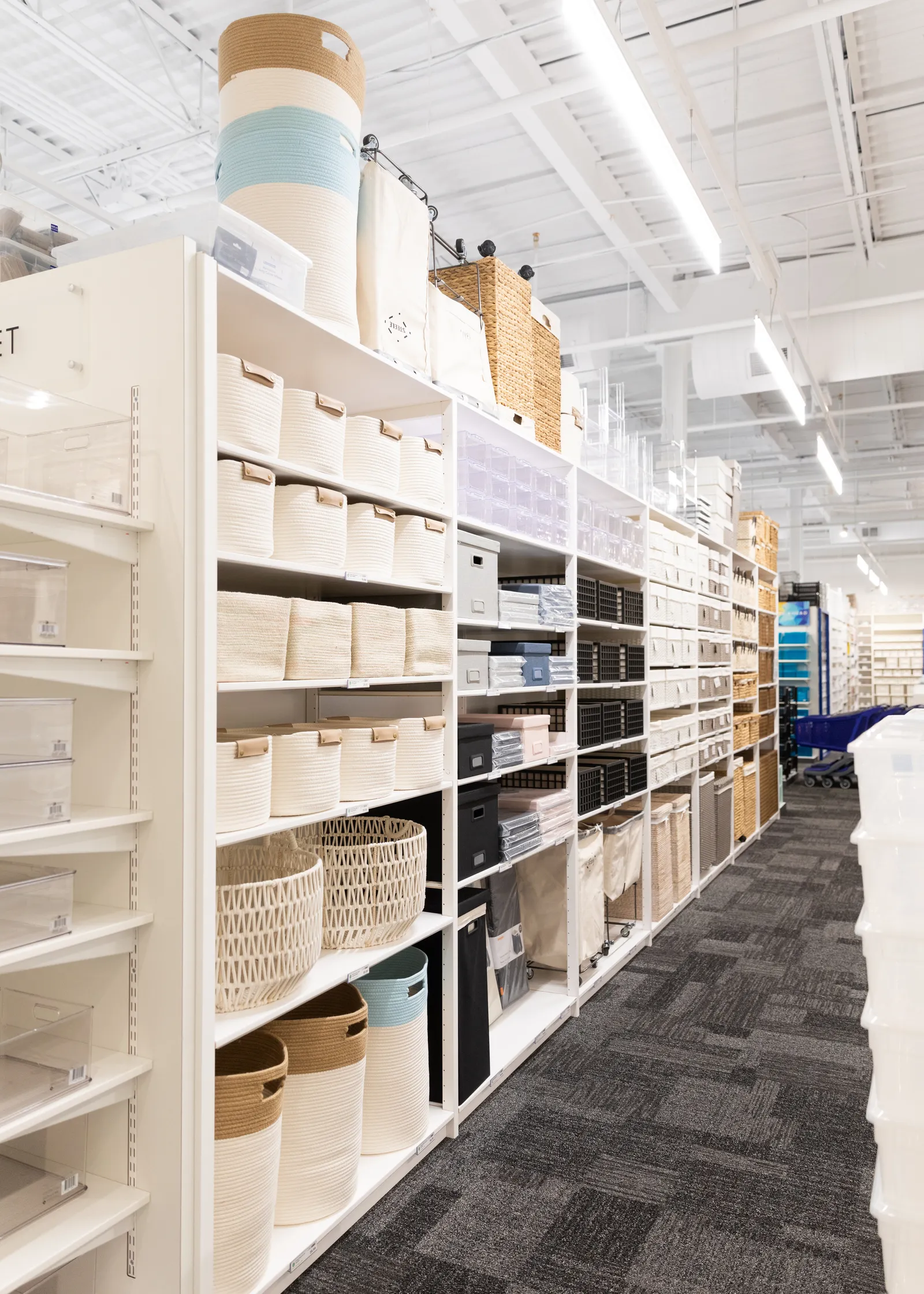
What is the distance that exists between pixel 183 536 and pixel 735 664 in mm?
6166

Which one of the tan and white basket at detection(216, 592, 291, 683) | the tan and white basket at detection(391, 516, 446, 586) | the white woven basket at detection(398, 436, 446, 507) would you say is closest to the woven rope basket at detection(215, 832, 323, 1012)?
the tan and white basket at detection(216, 592, 291, 683)

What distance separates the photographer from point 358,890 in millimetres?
2473

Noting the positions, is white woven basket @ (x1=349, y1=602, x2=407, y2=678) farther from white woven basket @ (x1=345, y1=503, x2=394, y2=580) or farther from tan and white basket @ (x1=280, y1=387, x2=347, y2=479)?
tan and white basket @ (x1=280, y1=387, x2=347, y2=479)

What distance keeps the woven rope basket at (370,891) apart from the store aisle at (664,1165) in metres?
0.68

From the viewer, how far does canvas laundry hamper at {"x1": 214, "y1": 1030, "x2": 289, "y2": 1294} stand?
1895 millimetres

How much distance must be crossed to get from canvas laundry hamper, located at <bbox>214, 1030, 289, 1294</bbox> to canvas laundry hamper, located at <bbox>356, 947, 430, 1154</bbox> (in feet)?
1.58

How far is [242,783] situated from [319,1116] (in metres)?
0.85

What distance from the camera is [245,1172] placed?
6.32 ft

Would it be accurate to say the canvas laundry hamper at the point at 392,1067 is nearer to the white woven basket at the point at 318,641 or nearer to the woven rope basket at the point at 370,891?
the woven rope basket at the point at 370,891

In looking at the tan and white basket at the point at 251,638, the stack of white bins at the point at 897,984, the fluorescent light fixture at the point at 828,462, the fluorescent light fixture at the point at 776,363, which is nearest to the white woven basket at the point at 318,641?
the tan and white basket at the point at 251,638

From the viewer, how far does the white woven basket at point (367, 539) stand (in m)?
2.44

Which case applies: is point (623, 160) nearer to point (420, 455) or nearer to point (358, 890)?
point (420, 455)

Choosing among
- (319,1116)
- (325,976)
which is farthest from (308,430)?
(319,1116)

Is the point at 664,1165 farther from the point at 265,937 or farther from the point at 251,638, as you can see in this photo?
the point at 251,638
